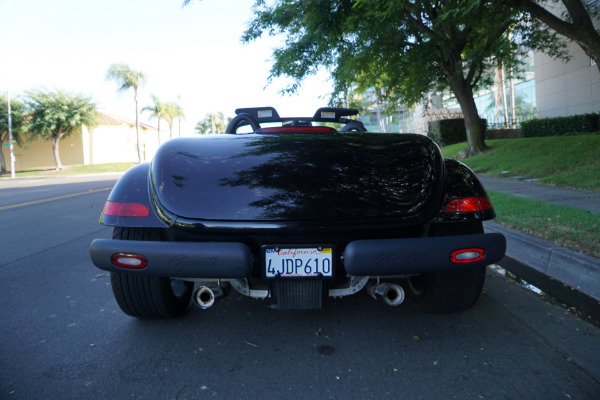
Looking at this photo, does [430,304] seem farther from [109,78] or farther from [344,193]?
[109,78]

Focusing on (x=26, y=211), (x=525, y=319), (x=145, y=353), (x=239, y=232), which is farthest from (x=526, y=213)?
(x=26, y=211)

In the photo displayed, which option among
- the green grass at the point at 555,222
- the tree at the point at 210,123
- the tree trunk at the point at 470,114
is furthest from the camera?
the tree at the point at 210,123

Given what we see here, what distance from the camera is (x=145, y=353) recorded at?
7.72 feet

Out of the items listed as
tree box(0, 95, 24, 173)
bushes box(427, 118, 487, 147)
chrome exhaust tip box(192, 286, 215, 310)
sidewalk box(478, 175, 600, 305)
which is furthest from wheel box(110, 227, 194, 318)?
tree box(0, 95, 24, 173)

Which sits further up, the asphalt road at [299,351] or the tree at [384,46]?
the tree at [384,46]

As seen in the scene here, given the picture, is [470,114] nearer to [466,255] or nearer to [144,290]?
[466,255]

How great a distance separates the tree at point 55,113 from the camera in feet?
109

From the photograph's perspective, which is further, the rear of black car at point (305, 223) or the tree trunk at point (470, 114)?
the tree trunk at point (470, 114)

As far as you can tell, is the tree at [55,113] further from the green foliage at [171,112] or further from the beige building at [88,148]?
the green foliage at [171,112]

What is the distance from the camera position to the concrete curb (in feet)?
10.5

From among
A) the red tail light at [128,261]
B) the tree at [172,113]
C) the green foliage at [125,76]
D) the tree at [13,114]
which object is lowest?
the red tail light at [128,261]

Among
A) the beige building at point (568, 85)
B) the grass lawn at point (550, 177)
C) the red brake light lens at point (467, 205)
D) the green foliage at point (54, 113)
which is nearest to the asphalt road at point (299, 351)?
the red brake light lens at point (467, 205)

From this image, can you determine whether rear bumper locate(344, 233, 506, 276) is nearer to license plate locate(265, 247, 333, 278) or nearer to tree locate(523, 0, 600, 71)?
license plate locate(265, 247, 333, 278)

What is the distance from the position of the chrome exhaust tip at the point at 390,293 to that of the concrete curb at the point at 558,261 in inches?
69.8
